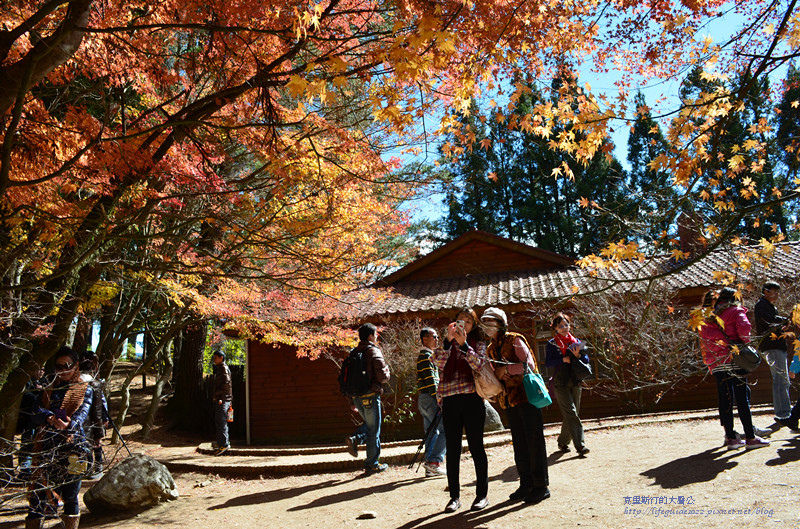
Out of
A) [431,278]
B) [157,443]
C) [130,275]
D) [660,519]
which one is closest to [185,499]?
[130,275]

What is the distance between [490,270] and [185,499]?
13072 mm

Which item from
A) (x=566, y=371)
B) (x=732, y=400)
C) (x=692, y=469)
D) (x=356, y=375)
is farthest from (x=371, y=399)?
(x=732, y=400)

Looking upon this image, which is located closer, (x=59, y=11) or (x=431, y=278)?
(x=59, y=11)

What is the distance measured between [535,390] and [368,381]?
A: 2.83 m

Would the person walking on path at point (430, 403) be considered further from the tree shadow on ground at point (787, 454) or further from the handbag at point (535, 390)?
the tree shadow on ground at point (787, 454)

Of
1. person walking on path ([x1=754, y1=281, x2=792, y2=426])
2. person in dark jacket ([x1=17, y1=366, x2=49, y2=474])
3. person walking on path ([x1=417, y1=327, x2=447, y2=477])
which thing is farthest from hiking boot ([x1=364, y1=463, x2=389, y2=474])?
person walking on path ([x1=754, y1=281, x2=792, y2=426])

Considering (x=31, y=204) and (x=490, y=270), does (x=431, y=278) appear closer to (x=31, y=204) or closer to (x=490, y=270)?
(x=490, y=270)

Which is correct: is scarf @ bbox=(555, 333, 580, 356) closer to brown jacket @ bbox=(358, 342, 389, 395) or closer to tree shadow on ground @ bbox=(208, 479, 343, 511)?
brown jacket @ bbox=(358, 342, 389, 395)

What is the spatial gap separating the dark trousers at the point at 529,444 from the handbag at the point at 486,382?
33 cm

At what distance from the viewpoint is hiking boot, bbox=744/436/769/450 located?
5.89 m

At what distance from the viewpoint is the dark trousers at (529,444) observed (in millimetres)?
4965

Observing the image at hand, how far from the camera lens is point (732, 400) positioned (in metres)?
5.99

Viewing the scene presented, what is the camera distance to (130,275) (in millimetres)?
10578

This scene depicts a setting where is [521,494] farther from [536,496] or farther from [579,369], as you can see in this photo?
[579,369]
